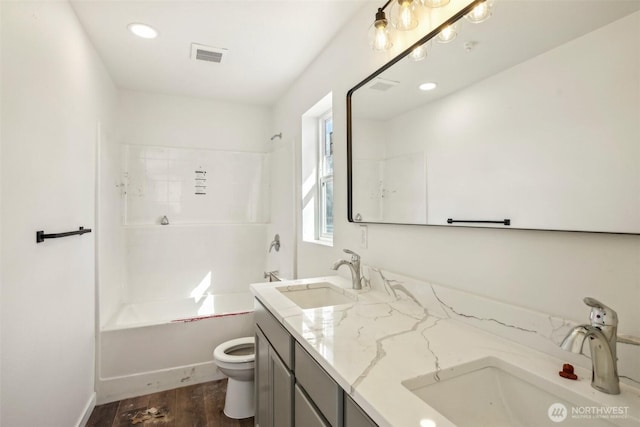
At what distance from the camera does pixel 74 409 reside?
181 centimetres

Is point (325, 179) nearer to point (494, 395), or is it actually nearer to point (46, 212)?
point (46, 212)

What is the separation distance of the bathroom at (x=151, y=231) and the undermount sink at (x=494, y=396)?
195 mm

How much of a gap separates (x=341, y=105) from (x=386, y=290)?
46.1 inches

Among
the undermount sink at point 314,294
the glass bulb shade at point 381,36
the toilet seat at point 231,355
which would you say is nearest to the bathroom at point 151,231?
the glass bulb shade at point 381,36

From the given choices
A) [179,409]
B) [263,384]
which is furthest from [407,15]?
[179,409]

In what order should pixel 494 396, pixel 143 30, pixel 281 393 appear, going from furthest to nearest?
pixel 143 30, pixel 281 393, pixel 494 396

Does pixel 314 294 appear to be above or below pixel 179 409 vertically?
above

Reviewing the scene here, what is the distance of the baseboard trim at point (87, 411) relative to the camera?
1.92 metres

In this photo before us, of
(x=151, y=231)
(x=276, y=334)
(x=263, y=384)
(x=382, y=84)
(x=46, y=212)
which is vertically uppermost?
(x=382, y=84)

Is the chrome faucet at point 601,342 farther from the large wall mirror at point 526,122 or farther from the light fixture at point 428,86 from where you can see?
the light fixture at point 428,86

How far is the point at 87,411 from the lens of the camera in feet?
6.68

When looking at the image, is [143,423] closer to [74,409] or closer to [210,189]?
[74,409]

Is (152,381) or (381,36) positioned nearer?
(381,36)

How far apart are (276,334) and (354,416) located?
66 cm
